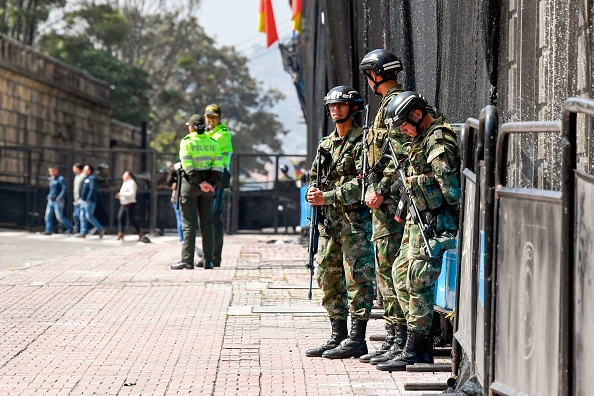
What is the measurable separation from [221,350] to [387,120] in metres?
1.95

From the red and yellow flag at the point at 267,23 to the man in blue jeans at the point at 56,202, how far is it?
5787mm

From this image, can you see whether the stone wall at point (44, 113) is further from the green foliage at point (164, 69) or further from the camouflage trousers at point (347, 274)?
the camouflage trousers at point (347, 274)

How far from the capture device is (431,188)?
7070 mm

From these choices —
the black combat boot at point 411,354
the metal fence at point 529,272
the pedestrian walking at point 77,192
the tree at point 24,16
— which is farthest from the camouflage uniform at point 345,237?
the tree at point 24,16

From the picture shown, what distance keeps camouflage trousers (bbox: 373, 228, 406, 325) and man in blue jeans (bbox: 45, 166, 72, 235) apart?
21636 mm

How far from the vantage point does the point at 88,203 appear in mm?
27984

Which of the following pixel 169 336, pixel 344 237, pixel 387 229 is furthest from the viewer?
pixel 169 336

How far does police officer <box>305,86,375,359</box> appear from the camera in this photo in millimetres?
7953

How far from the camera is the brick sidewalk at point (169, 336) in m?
6.87

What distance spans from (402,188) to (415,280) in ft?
1.83

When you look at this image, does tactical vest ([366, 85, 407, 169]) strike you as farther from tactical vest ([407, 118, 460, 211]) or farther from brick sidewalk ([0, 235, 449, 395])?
brick sidewalk ([0, 235, 449, 395])

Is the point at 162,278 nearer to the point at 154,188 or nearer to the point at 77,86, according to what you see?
the point at 154,188

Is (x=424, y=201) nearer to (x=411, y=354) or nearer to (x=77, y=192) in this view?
(x=411, y=354)

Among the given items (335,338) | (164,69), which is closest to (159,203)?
(335,338)
